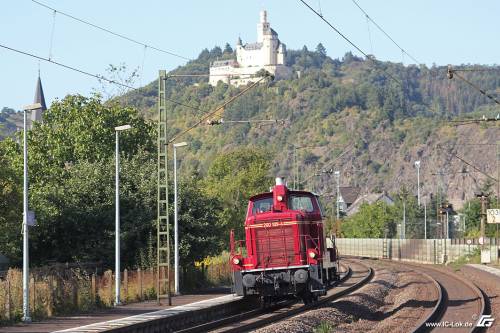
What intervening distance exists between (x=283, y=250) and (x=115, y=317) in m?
6.22

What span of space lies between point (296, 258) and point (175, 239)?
11500mm

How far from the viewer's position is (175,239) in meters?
40.8

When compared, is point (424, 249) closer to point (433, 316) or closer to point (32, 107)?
point (433, 316)

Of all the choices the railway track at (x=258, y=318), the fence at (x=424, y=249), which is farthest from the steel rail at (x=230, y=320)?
the fence at (x=424, y=249)

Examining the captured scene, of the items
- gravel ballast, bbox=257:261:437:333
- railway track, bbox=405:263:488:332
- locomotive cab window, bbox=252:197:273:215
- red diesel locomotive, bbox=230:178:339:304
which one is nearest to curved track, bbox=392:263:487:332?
railway track, bbox=405:263:488:332

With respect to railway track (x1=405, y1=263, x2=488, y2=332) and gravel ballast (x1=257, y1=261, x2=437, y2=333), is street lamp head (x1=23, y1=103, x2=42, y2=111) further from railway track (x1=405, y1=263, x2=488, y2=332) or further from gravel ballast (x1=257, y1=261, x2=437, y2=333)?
railway track (x1=405, y1=263, x2=488, y2=332)

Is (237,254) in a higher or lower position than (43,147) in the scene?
lower

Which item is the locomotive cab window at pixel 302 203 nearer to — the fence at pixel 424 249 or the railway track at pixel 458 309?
the railway track at pixel 458 309

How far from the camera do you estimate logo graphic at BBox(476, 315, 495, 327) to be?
2567 cm

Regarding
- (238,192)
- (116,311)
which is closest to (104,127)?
(238,192)

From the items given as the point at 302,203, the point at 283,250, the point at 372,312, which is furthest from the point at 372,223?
the point at 283,250

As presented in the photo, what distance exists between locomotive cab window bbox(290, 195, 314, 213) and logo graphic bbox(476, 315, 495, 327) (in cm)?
697

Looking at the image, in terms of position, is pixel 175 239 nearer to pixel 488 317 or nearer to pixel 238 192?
pixel 488 317

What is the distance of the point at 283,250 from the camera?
100ft
